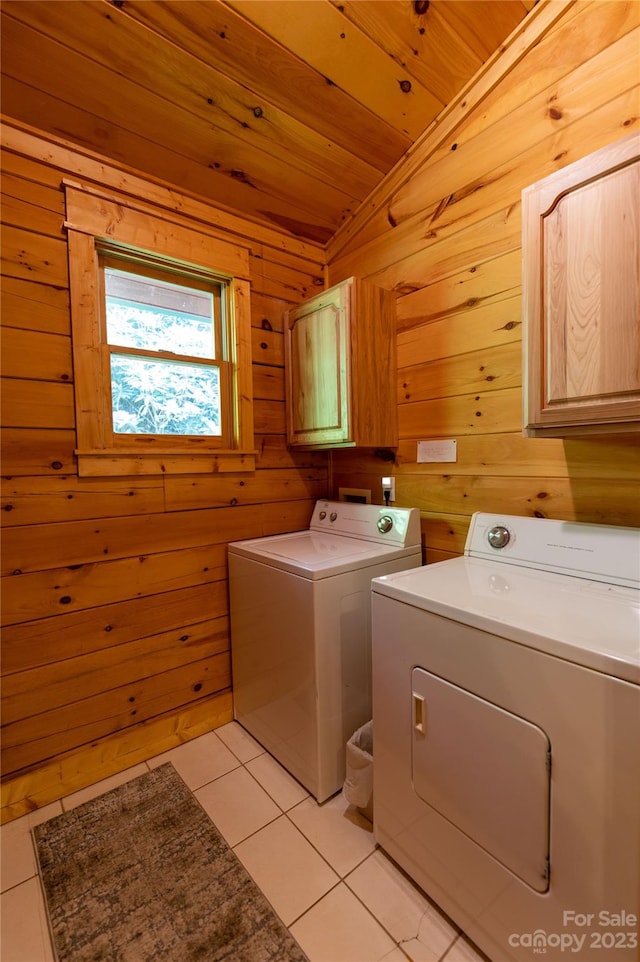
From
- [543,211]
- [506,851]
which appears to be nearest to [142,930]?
[506,851]

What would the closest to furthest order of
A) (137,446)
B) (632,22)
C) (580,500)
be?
(632,22)
(580,500)
(137,446)

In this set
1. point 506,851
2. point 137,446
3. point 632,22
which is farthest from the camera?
point 137,446

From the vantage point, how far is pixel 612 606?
3.15 feet

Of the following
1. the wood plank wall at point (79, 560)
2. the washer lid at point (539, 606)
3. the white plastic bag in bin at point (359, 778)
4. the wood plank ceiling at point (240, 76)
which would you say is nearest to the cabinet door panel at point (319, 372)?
the wood plank wall at point (79, 560)

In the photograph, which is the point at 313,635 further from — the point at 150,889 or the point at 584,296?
the point at 584,296

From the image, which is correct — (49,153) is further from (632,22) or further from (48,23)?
(632,22)

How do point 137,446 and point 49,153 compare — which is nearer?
point 49,153

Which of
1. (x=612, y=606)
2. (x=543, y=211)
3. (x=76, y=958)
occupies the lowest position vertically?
(x=76, y=958)

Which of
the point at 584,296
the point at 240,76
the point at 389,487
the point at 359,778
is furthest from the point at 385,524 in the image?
the point at 240,76

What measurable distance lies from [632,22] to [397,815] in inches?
92.9

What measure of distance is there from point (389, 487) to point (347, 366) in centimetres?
58

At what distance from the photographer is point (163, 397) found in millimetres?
1791

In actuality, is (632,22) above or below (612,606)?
above

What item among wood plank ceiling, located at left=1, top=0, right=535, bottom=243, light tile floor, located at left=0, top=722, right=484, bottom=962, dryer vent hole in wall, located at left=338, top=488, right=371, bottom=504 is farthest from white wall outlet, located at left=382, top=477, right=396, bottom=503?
wood plank ceiling, located at left=1, top=0, right=535, bottom=243
